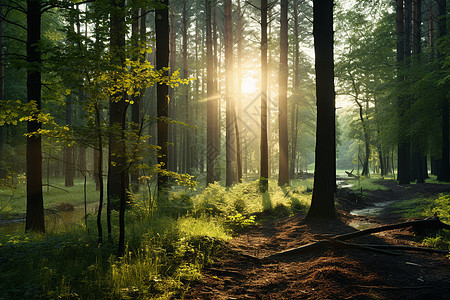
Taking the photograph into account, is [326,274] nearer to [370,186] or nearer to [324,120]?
[324,120]

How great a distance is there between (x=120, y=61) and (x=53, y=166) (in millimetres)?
38909

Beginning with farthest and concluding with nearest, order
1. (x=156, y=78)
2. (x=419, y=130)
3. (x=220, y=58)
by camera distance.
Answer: (x=220, y=58) → (x=419, y=130) → (x=156, y=78)

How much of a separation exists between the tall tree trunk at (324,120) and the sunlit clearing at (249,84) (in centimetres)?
1774

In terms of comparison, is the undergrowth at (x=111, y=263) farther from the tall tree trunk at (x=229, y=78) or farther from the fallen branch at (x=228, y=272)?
the tall tree trunk at (x=229, y=78)

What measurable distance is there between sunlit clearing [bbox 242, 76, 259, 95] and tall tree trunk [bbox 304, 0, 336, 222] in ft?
58.2

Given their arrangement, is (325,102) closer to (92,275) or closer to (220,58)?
(92,275)

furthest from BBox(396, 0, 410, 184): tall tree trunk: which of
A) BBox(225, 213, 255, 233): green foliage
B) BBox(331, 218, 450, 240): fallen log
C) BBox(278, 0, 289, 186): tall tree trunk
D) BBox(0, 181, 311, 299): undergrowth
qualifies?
BBox(0, 181, 311, 299): undergrowth

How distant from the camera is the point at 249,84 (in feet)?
94.4

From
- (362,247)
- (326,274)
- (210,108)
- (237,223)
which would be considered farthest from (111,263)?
(210,108)

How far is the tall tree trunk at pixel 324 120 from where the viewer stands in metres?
7.41

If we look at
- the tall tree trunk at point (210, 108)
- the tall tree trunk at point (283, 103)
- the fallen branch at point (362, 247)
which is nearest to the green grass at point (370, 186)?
the tall tree trunk at point (283, 103)

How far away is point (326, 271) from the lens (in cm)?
393

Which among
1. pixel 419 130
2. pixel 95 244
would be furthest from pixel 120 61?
pixel 419 130

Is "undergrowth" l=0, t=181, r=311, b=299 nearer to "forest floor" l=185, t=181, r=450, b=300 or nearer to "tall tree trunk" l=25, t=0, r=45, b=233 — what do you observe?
"forest floor" l=185, t=181, r=450, b=300
